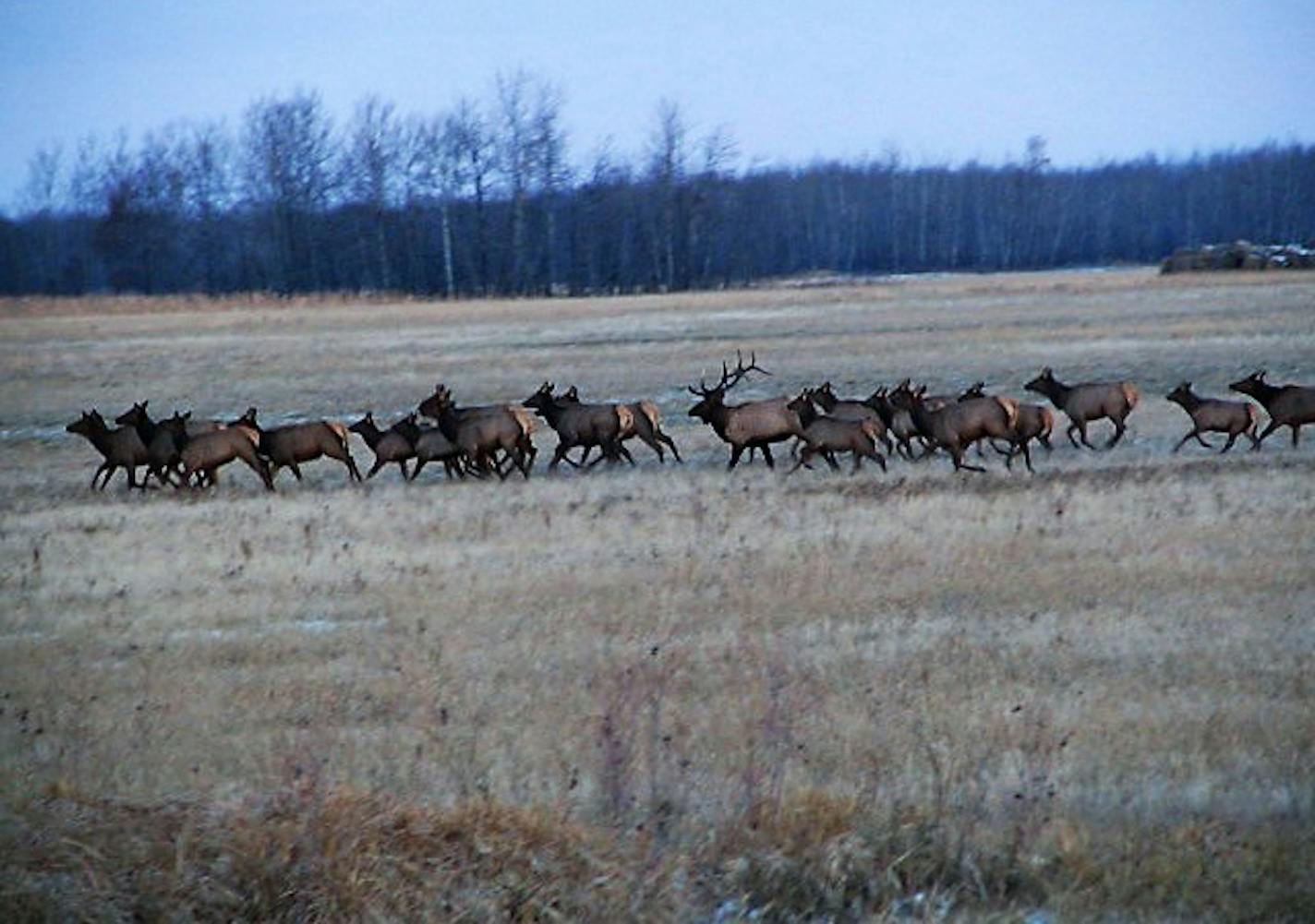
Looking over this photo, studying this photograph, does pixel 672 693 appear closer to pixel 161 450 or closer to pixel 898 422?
pixel 898 422

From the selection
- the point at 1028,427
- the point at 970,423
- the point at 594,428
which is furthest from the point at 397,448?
the point at 1028,427

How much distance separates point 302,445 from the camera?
21.7 m

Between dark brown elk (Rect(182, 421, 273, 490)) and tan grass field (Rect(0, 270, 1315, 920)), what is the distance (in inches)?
17.3

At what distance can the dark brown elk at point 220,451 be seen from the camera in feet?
68.7

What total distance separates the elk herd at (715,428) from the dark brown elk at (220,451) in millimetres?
12

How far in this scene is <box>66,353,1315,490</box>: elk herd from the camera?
20.9m

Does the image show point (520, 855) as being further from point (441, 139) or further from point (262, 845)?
point (441, 139)

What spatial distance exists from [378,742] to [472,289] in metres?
73.0

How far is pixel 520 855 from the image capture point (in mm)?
7148

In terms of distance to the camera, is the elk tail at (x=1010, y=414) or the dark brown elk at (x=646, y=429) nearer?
the elk tail at (x=1010, y=414)

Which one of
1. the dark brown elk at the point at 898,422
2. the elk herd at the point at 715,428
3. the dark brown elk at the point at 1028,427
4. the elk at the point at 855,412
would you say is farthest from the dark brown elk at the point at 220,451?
the dark brown elk at the point at 1028,427

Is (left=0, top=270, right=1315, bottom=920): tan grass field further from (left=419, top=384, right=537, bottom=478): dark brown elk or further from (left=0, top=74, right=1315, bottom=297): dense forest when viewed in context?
(left=0, top=74, right=1315, bottom=297): dense forest

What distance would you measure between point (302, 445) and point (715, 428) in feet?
17.9

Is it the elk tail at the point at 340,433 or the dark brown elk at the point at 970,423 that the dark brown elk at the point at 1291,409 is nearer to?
the dark brown elk at the point at 970,423
